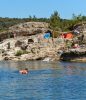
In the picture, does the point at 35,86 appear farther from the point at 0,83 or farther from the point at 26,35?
the point at 26,35

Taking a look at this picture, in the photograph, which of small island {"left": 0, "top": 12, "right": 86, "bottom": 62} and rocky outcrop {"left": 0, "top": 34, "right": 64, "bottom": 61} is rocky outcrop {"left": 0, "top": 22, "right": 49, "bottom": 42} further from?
rocky outcrop {"left": 0, "top": 34, "right": 64, "bottom": 61}

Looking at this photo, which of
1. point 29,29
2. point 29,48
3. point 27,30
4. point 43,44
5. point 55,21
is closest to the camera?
point 29,48

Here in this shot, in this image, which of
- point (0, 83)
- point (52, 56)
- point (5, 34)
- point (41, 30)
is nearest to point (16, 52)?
point (52, 56)

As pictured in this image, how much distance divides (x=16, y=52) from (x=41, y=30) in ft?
68.5

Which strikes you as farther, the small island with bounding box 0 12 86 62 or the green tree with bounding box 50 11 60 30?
the green tree with bounding box 50 11 60 30

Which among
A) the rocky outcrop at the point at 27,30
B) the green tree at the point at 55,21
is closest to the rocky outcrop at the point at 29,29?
the rocky outcrop at the point at 27,30

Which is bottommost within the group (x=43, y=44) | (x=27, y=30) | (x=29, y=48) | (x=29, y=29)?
(x=29, y=48)

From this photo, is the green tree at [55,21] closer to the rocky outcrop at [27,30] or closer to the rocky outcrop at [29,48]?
the rocky outcrop at [27,30]

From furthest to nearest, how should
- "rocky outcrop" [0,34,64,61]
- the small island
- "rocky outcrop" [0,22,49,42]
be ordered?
"rocky outcrop" [0,22,49,42] < "rocky outcrop" [0,34,64,61] < the small island

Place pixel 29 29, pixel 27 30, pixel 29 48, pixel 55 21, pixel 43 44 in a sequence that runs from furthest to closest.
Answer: pixel 55 21
pixel 29 29
pixel 27 30
pixel 43 44
pixel 29 48

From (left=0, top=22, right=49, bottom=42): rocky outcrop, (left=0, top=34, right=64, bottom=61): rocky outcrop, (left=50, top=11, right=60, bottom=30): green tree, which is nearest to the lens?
(left=0, top=34, right=64, bottom=61): rocky outcrop

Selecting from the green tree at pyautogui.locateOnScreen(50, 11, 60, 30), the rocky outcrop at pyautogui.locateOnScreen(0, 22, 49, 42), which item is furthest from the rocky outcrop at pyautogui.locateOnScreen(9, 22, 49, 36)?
the green tree at pyautogui.locateOnScreen(50, 11, 60, 30)

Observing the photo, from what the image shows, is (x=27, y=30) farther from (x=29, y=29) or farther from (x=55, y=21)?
(x=55, y=21)

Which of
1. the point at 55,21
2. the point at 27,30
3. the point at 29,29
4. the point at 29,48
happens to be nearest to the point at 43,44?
the point at 29,48
